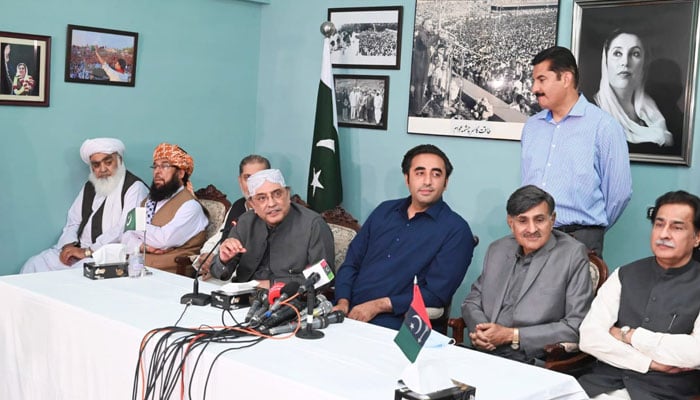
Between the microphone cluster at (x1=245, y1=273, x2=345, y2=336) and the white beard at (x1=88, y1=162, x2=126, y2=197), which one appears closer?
the microphone cluster at (x1=245, y1=273, x2=345, y2=336)

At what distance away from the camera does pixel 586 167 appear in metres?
3.69

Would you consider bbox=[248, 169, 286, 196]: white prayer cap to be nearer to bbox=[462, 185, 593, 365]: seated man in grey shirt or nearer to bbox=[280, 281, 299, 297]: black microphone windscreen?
bbox=[280, 281, 299, 297]: black microphone windscreen

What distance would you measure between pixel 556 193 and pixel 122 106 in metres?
3.03

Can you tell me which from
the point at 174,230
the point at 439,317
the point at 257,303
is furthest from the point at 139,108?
the point at 257,303

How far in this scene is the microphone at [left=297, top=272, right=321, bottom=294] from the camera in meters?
2.84

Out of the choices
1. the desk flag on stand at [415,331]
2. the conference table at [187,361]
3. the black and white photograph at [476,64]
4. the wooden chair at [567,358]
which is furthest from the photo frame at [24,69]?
the desk flag on stand at [415,331]

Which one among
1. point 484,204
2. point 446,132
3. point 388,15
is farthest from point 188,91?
point 484,204

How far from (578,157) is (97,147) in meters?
2.94

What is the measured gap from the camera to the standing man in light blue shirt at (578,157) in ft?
12.1

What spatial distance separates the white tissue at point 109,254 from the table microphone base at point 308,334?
128cm

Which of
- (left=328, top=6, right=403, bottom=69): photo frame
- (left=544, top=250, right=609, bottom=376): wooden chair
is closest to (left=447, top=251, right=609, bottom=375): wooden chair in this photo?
(left=544, top=250, right=609, bottom=376): wooden chair

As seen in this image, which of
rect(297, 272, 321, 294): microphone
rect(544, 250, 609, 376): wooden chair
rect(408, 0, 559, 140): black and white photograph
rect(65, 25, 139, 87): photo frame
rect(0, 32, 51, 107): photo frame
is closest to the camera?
rect(297, 272, 321, 294): microphone

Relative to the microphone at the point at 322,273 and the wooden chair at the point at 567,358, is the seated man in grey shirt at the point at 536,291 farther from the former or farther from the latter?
the microphone at the point at 322,273

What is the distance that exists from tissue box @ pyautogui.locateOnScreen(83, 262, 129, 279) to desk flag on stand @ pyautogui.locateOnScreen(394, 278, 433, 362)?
6.29 feet
